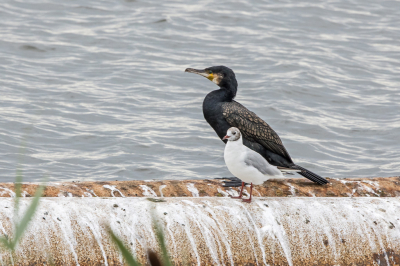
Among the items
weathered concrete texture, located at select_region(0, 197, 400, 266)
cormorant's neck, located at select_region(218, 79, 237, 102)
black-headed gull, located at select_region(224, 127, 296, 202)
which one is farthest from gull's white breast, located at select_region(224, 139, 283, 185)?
cormorant's neck, located at select_region(218, 79, 237, 102)

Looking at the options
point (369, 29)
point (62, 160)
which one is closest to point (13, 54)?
point (62, 160)

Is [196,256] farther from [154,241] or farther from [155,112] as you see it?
[155,112]

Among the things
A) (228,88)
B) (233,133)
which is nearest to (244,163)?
(233,133)

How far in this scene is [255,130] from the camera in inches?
207

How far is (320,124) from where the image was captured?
9.75 meters

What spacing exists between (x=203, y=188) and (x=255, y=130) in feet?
3.79

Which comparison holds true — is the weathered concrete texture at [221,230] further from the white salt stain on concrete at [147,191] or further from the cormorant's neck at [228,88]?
the cormorant's neck at [228,88]

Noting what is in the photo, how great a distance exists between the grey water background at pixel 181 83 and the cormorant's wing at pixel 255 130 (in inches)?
84.9

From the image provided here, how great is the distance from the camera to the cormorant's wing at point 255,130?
5238mm

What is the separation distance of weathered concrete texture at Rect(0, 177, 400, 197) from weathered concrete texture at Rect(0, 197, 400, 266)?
0.49 m

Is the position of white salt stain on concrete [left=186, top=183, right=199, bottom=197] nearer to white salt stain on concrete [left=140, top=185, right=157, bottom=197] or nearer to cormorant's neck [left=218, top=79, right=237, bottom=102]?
white salt stain on concrete [left=140, top=185, right=157, bottom=197]

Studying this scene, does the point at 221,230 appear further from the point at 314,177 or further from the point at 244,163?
the point at 314,177

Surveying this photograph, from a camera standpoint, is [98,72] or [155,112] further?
[98,72]

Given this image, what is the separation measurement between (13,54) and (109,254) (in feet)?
31.3
